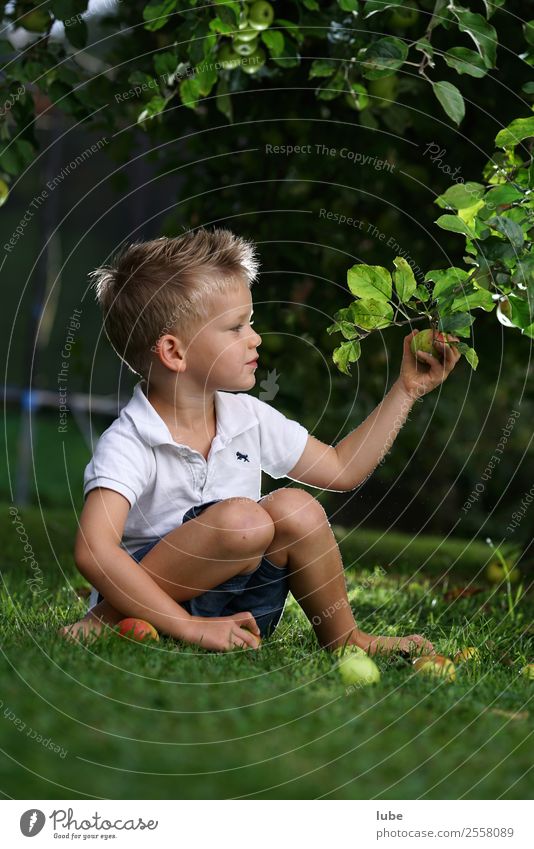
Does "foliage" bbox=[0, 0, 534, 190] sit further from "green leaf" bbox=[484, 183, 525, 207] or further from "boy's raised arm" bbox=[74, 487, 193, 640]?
"boy's raised arm" bbox=[74, 487, 193, 640]

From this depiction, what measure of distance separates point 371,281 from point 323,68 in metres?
0.72

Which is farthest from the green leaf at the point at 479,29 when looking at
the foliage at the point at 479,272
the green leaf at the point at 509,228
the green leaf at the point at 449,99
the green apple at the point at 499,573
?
the green apple at the point at 499,573

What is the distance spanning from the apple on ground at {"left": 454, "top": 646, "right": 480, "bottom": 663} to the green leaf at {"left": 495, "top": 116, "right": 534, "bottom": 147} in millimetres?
1056

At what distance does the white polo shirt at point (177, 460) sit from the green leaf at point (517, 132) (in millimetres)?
772

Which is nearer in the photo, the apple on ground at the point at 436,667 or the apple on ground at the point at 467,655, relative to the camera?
the apple on ground at the point at 436,667

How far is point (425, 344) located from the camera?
2299 mm

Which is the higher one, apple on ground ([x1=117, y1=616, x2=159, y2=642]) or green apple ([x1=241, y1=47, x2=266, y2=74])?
green apple ([x1=241, y1=47, x2=266, y2=74])

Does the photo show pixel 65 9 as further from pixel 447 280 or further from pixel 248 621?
pixel 248 621

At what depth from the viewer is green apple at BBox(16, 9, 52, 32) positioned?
280cm

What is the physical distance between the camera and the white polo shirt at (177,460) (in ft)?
7.24

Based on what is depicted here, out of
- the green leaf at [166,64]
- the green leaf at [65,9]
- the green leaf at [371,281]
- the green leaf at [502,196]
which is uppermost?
the green leaf at [502,196]

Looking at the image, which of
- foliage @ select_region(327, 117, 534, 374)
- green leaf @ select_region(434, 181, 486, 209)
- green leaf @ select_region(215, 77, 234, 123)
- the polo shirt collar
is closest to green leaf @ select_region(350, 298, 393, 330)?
foliage @ select_region(327, 117, 534, 374)

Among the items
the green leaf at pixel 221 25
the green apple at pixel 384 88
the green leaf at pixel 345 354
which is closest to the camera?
the green leaf at pixel 345 354

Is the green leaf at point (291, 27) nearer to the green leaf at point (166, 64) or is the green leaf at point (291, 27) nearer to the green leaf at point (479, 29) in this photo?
the green leaf at point (166, 64)
